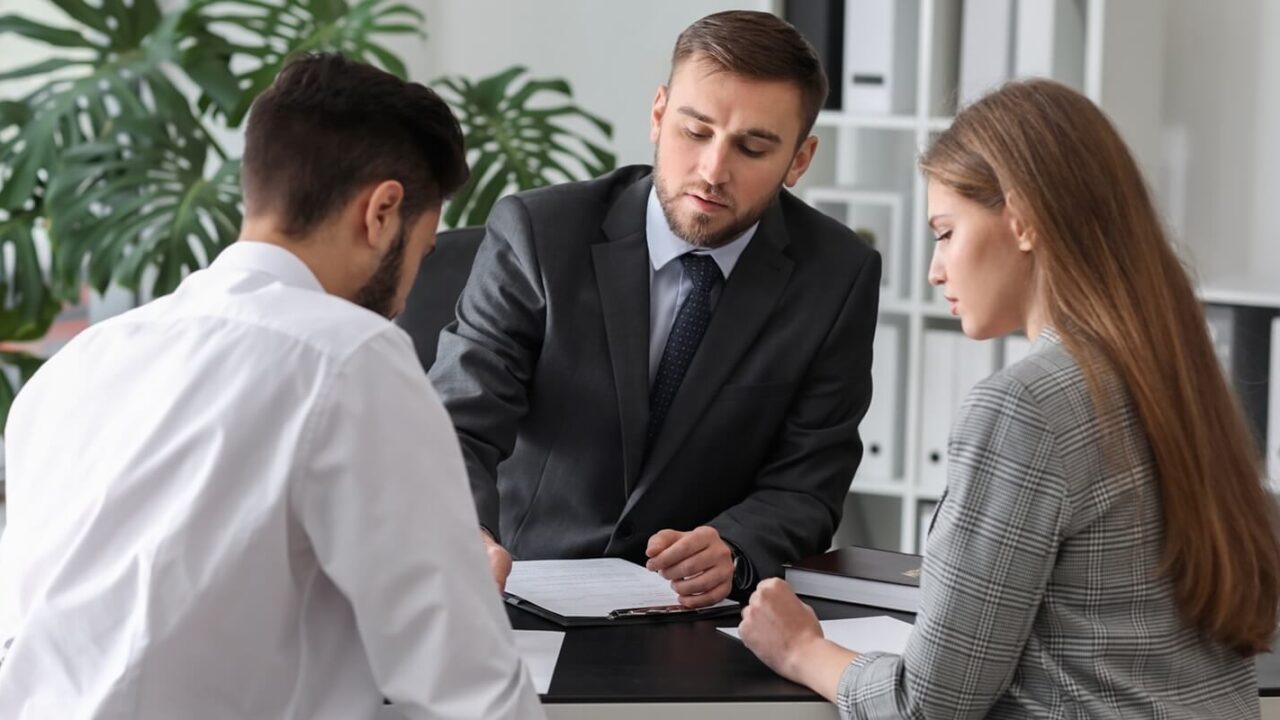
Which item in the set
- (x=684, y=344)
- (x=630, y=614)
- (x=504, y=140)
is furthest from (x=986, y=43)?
(x=630, y=614)

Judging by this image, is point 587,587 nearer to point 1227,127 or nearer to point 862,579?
point 862,579

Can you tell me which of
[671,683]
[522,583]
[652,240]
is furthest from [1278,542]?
[652,240]

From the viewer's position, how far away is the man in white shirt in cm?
112

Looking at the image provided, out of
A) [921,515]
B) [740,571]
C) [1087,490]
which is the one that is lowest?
[921,515]

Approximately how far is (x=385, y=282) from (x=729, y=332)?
76 centimetres

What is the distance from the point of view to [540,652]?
1495 millimetres

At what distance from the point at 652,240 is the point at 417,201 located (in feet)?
2.53

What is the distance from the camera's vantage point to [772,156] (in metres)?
1.99

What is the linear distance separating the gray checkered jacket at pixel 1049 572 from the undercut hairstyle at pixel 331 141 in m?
0.51

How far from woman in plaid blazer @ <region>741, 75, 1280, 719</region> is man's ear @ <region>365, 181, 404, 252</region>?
0.50 m

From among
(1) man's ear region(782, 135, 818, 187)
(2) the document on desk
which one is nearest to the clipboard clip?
(2) the document on desk

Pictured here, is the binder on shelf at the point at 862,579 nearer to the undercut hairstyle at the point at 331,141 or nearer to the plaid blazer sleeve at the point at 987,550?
the plaid blazer sleeve at the point at 987,550

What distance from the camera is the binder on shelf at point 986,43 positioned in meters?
3.10

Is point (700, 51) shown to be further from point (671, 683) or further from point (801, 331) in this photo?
point (671, 683)
